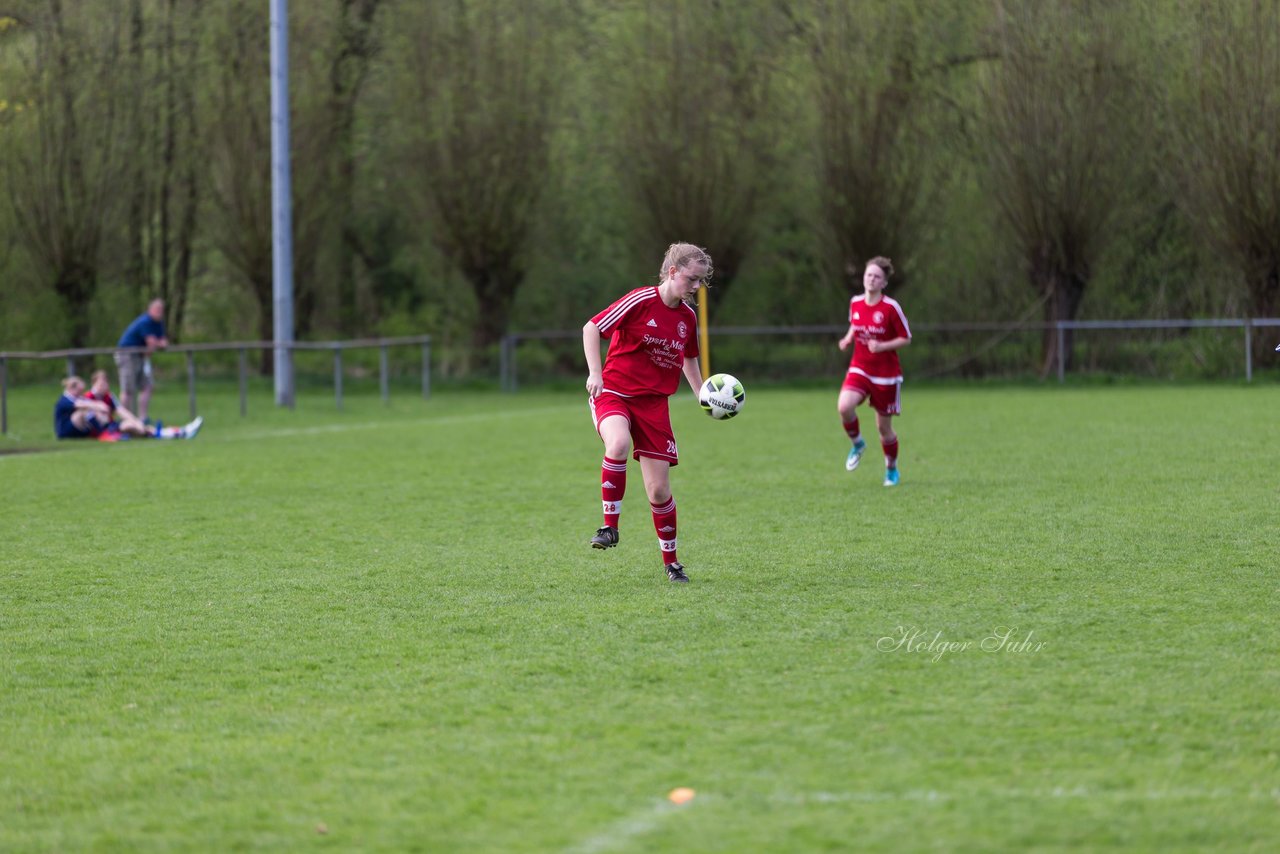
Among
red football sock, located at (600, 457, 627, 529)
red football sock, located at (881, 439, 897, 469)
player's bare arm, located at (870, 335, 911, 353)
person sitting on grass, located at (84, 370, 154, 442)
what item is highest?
player's bare arm, located at (870, 335, 911, 353)

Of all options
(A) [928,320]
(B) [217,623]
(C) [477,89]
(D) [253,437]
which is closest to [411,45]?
(C) [477,89]

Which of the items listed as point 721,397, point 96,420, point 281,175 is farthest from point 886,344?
point 281,175

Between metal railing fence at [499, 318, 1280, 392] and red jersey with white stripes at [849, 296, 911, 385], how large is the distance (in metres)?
15.9

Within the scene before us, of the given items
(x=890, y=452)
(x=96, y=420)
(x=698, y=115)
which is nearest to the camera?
(x=890, y=452)

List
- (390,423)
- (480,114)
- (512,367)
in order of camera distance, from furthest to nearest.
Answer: (480,114), (512,367), (390,423)

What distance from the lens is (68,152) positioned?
1124 inches

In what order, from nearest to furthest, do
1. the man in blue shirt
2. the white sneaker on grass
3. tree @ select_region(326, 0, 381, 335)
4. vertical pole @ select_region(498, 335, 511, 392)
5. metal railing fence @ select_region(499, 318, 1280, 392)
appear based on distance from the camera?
1. the white sneaker on grass
2. the man in blue shirt
3. metal railing fence @ select_region(499, 318, 1280, 392)
4. vertical pole @ select_region(498, 335, 511, 392)
5. tree @ select_region(326, 0, 381, 335)

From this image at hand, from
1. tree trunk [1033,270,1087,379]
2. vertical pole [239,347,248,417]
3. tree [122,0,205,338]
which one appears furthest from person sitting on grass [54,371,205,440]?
tree trunk [1033,270,1087,379]

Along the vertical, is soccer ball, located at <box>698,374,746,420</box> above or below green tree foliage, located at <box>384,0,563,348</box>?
below

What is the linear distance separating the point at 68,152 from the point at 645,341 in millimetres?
23449

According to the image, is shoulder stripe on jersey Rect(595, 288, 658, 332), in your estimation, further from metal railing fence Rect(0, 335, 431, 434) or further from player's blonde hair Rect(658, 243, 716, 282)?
metal railing fence Rect(0, 335, 431, 434)

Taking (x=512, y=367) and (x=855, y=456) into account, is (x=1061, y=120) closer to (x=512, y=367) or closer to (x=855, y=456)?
(x=512, y=367)

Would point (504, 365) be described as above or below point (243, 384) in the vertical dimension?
below

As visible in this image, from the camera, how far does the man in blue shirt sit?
2125 centimetres
